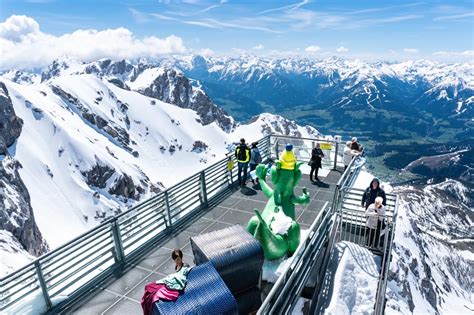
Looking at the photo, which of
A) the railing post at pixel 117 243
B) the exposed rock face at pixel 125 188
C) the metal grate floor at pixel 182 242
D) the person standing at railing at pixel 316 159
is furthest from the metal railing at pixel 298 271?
the exposed rock face at pixel 125 188

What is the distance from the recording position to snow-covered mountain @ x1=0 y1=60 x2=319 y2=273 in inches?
2653

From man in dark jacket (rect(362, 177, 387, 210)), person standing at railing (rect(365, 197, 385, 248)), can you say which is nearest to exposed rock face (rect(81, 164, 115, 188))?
man in dark jacket (rect(362, 177, 387, 210))

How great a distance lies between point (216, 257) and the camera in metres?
7.04

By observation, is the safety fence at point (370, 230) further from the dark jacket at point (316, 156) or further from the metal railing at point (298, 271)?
the dark jacket at point (316, 156)

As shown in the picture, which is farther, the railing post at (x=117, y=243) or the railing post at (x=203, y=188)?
the railing post at (x=203, y=188)

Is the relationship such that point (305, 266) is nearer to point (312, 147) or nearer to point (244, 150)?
point (244, 150)

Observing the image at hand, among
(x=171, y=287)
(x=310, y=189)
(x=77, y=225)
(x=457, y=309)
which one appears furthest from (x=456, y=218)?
(x=171, y=287)

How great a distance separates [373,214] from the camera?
1070 cm

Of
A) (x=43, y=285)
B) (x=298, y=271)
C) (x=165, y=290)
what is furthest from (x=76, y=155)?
(x=165, y=290)

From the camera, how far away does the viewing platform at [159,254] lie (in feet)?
25.3

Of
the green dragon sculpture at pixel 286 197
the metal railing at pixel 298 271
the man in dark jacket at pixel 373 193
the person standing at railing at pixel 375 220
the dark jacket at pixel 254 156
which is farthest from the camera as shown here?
the dark jacket at pixel 254 156

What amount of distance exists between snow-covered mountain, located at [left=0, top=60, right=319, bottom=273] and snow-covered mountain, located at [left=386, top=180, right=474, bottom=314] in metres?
59.3

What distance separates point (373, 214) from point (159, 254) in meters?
6.86

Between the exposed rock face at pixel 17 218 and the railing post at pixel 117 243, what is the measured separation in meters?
43.1
